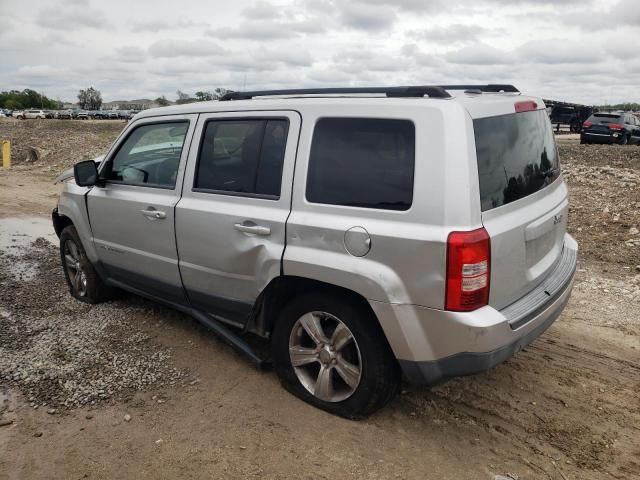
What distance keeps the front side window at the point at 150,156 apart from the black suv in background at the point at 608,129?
20.1m

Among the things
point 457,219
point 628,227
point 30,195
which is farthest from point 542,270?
point 30,195

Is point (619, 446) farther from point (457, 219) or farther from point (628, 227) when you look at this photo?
point (628, 227)

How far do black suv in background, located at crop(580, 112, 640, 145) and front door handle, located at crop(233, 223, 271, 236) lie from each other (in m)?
20.6

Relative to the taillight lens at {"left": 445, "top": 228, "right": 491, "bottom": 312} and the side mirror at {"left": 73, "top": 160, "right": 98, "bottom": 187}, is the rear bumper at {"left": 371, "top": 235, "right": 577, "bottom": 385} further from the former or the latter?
the side mirror at {"left": 73, "top": 160, "right": 98, "bottom": 187}

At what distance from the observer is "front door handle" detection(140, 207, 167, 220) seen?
404 cm

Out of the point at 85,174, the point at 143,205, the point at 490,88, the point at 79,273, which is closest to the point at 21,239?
the point at 79,273

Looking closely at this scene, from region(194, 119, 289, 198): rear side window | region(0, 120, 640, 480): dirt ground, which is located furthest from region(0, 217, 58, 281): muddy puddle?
region(194, 119, 289, 198): rear side window

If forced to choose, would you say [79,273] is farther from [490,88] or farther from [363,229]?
[490,88]

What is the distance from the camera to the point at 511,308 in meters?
3.00

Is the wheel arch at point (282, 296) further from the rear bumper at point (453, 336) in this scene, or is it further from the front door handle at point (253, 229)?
the front door handle at point (253, 229)

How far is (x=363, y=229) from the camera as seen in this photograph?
2957 mm

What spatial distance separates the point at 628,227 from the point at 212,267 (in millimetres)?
6032

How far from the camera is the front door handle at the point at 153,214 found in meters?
4.04

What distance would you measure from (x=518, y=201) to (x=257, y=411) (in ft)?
6.56
